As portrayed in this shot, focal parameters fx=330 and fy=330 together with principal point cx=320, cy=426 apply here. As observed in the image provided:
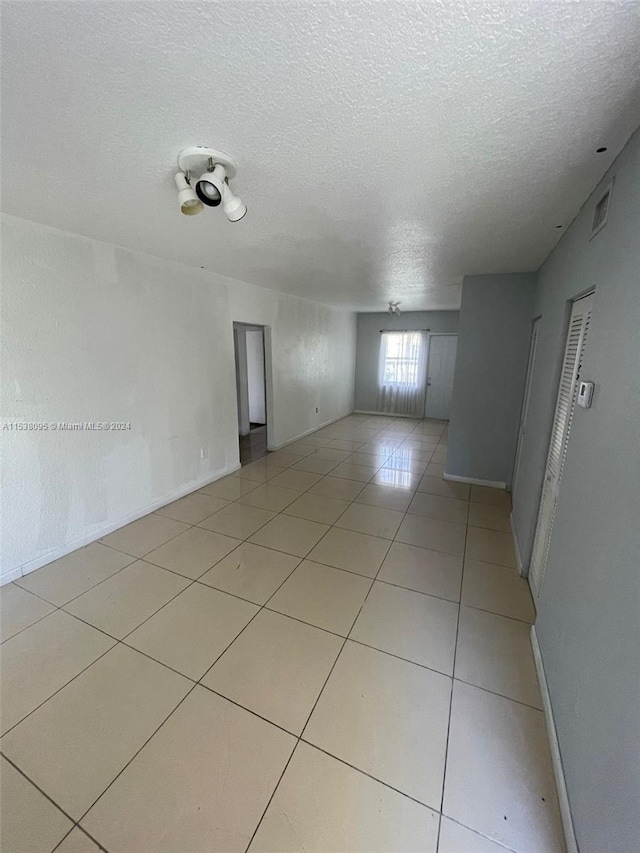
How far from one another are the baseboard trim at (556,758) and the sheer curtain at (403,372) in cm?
598

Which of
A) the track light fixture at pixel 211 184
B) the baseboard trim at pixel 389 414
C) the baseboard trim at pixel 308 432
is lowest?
the baseboard trim at pixel 308 432

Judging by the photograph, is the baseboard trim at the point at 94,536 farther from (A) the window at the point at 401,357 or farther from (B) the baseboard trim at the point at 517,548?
(A) the window at the point at 401,357

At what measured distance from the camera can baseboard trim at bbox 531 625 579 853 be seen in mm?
1039

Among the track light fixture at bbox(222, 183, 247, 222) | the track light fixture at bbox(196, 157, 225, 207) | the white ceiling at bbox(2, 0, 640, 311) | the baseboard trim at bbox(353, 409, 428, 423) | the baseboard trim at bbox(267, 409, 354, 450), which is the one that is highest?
the white ceiling at bbox(2, 0, 640, 311)

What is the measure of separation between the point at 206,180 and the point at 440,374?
6.49 m

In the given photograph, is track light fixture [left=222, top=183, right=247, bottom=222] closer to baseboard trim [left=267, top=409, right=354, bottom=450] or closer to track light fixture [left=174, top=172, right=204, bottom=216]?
track light fixture [left=174, top=172, right=204, bottom=216]

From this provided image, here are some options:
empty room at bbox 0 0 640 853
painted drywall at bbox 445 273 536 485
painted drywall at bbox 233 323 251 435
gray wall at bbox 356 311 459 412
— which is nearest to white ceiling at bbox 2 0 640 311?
empty room at bbox 0 0 640 853

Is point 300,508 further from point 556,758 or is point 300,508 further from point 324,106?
point 324,106

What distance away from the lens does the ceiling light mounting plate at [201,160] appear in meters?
1.32

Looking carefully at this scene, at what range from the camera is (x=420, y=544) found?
270 cm

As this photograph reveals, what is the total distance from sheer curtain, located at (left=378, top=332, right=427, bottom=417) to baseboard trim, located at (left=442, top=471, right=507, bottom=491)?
3497 mm

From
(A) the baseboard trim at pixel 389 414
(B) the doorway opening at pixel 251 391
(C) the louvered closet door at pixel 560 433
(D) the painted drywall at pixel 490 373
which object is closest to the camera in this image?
(C) the louvered closet door at pixel 560 433

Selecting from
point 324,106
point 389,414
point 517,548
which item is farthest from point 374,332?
point 324,106

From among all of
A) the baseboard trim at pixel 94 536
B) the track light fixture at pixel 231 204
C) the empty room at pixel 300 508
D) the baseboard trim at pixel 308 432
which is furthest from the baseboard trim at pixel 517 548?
the baseboard trim at pixel 308 432
